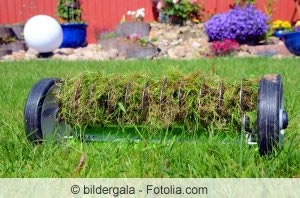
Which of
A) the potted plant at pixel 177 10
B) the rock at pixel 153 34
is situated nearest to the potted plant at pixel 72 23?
the rock at pixel 153 34

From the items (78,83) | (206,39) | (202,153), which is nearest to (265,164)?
(202,153)

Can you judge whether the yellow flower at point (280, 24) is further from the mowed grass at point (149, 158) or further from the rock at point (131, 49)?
the mowed grass at point (149, 158)

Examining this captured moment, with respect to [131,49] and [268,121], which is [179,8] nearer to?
[131,49]

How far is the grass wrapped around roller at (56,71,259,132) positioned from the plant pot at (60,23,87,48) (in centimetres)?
795

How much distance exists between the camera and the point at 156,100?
2117mm

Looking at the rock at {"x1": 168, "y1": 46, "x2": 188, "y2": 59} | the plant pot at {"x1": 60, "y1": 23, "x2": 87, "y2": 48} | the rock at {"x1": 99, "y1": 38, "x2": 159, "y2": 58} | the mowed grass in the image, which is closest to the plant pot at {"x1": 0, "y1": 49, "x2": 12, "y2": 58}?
the plant pot at {"x1": 60, "y1": 23, "x2": 87, "y2": 48}

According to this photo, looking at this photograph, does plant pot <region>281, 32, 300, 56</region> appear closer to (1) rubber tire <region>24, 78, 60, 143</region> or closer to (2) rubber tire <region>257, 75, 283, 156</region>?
(2) rubber tire <region>257, 75, 283, 156</region>

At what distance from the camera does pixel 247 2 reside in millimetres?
10188

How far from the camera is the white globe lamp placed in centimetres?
852

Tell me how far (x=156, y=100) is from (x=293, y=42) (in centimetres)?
653

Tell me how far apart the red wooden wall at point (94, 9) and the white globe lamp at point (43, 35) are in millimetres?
2523

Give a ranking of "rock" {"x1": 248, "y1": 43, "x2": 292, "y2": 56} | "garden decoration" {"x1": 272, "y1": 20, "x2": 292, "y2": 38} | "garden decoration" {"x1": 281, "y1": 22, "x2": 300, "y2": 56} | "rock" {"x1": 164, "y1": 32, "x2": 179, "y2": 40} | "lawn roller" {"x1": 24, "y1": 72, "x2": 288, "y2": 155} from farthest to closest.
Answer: "garden decoration" {"x1": 272, "y1": 20, "x2": 292, "y2": 38}
"rock" {"x1": 164, "y1": 32, "x2": 179, "y2": 40}
"rock" {"x1": 248, "y1": 43, "x2": 292, "y2": 56}
"garden decoration" {"x1": 281, "y1": 22, "x2": 300, "y2": 56}
"lawn roller" {"x1": 24, "y1": 72, "x2": 288, "y2": 155}

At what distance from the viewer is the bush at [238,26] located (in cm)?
911

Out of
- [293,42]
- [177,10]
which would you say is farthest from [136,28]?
[293,42]
